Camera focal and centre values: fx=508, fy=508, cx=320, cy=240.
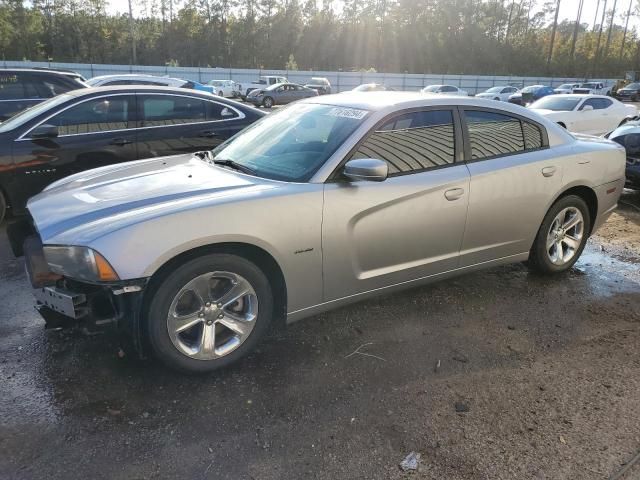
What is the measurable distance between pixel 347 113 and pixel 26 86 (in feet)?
24.6

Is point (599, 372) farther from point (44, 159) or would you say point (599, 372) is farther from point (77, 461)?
point (44, 159)

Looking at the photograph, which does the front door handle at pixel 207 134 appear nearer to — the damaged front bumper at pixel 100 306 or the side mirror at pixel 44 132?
the side mirror at pixel 44 132

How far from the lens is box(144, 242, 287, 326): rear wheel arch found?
271 centimetres

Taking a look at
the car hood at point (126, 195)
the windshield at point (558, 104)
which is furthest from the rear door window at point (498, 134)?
the windshield at point (558, 104)

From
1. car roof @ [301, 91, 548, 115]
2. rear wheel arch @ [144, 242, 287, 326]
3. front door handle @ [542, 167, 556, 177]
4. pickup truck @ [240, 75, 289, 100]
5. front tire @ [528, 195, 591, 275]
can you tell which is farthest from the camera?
pickup truck @ [240, 75, 289, 100]

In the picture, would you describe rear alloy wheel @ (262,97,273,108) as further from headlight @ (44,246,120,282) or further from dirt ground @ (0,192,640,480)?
headlight @ (44,246,120,282)

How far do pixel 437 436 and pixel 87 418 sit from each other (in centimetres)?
179

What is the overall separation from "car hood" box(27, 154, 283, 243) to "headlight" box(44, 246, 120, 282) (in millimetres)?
63

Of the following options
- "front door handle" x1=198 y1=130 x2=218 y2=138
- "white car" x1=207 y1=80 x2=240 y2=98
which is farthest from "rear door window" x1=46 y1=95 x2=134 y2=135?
"white car" x1=207 y1=80 x2=240 y2=98

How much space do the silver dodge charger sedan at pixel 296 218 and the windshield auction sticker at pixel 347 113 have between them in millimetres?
23

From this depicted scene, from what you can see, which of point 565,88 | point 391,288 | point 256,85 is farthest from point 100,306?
point 565,88

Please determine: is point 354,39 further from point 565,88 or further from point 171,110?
point 171,110

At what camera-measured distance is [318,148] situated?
3393 mm

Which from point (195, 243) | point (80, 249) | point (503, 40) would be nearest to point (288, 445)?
point (195, 243)
